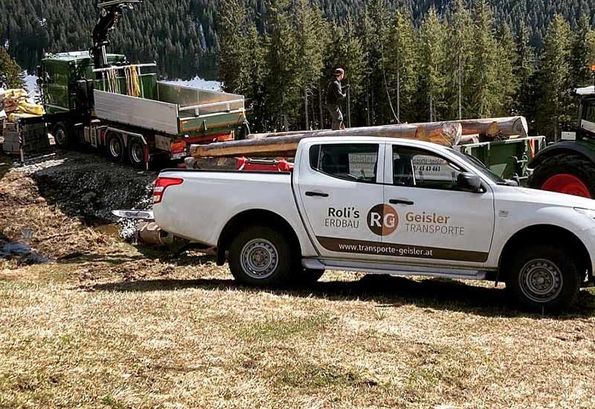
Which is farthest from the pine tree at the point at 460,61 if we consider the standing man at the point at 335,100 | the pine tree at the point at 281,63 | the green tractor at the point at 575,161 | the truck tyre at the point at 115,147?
the green tractor at the point at 575,161

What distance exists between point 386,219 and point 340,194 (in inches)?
24.2

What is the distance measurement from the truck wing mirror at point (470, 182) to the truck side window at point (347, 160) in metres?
1.00

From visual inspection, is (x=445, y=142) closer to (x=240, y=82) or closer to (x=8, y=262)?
(x=8, y=262)

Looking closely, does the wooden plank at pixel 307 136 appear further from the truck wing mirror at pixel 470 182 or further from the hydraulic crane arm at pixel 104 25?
the hydraulic crane arm at pixel 104 25

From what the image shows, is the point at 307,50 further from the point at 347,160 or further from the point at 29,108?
the point at 347,160

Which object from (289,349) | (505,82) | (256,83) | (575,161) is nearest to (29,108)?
(575,161)

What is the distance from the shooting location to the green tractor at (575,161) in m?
10.8

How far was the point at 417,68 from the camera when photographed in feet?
200

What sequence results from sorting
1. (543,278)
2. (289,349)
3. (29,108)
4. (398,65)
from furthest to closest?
(398,65) < (29,108) < (543,278) < (289,349)

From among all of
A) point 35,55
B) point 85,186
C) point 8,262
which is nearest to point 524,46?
point 85,186

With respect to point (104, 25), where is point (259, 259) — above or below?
below

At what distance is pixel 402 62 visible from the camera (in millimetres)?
59344

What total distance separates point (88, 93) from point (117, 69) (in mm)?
1277

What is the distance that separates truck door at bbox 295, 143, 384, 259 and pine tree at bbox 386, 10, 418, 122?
52.8m
